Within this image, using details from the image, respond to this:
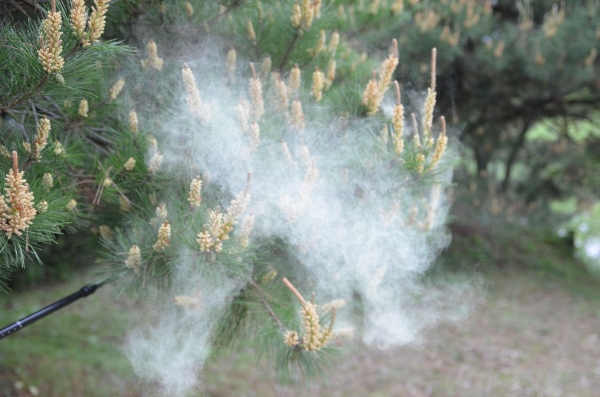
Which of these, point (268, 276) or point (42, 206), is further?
point (268, 276)

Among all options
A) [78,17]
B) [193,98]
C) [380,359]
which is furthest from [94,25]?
[380,359]

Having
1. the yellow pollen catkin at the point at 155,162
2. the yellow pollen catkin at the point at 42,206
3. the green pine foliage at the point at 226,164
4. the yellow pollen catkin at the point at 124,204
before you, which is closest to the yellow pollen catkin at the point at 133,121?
the green pine foliage at the point at 226,164

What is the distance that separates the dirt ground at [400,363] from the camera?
11.5ft

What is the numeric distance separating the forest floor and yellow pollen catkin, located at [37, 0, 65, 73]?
2014 mm

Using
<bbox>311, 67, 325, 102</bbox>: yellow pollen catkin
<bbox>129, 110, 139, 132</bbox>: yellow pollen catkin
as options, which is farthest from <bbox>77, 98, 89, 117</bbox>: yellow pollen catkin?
<bbox>311, 67, 325, 102</bbox>: yellow pollen catkin

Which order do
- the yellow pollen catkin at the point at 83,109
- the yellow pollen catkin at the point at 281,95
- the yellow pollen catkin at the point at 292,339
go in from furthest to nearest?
the yellow pollen catkin at the point at 281,95, the yellow pollen catkin at the point at 83,109, the yellow pollen catkin at the point at 292,339

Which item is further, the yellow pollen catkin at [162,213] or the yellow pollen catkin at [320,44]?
the yellow pollen catkin at [320,44]

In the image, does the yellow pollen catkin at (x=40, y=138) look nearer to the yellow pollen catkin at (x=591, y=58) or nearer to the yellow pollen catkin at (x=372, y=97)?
Result: the yellow pollen catkin at (x=372, y=97)

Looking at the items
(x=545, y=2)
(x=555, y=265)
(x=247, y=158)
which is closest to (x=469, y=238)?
(x=555, y=265)

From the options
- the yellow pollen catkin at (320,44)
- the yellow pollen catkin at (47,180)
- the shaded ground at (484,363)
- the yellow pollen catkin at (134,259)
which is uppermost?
the yellow pollen catkin at (320,44)

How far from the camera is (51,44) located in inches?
42.4

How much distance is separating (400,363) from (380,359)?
0.17 meters

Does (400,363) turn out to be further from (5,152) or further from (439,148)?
(5,152)

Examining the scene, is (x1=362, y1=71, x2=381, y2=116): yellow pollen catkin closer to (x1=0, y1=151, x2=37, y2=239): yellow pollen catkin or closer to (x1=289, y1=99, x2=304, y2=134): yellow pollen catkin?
(x1=289, y1=99, x2=304, y2=134): yellow pollen catkin
